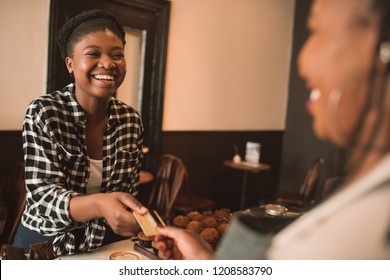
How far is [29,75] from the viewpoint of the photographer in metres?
1.52

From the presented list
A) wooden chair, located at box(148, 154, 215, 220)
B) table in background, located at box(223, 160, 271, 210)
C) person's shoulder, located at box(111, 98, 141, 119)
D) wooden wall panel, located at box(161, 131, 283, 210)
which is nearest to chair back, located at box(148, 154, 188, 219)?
wooden chair, located at box(148, 154, 215, 220)

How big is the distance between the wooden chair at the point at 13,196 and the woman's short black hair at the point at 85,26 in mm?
715

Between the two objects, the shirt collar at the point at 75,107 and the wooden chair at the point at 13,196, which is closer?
the shirt collar at the point at 75,107

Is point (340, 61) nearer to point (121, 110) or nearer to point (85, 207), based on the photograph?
point (85, 207)

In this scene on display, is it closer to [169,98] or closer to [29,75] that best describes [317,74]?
[29,75]

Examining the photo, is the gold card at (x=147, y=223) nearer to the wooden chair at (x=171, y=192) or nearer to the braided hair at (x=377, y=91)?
the braided hair at (x=377, y=91)

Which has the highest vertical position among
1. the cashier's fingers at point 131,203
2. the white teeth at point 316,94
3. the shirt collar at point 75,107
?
the white teeth at point 316,94

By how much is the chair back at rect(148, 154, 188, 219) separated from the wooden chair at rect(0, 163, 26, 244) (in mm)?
905

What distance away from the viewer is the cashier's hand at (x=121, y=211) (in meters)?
0.88

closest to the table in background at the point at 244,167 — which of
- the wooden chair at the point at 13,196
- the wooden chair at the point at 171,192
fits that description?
the wooden chair at the point at 171,192

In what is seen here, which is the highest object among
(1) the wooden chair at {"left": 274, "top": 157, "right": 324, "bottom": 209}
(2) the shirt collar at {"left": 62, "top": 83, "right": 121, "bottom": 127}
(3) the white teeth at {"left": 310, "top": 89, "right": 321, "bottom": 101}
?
(3) the white teeth at {"left": 310, "top": 89, "right": 321, "bottom": 101}

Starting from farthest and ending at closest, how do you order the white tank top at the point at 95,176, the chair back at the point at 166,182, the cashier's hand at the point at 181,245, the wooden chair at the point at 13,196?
the chair back at the point at 166,182
the wooden chair at the point at 13,196
the white tank top at the point at 95,176
the cashier's hand at the point at 181,245

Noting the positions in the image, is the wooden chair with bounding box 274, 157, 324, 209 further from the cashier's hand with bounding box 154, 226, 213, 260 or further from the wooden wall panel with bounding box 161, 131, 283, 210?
the cashier's hand with bounding box 154, 226, 213, 260

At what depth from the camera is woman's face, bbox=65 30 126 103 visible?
1056 millimetres
